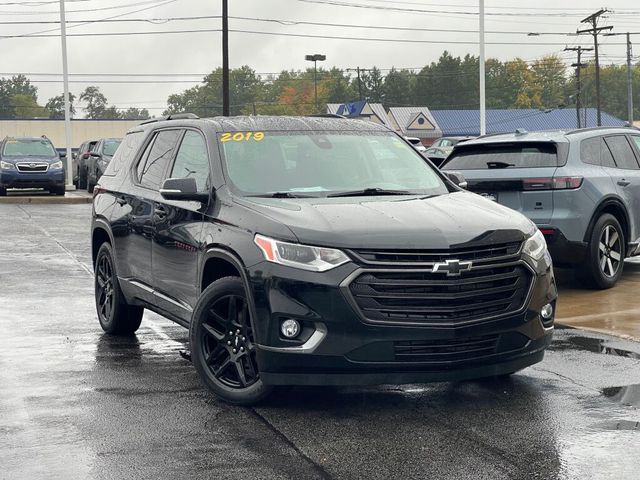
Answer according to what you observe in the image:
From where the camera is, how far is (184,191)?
6633 millimetres

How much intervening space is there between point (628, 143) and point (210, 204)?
6770 millimetres

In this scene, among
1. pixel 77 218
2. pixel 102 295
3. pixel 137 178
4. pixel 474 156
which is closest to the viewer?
pixel 137 178

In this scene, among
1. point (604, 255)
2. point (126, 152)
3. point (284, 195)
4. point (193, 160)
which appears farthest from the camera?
point (604, 255)

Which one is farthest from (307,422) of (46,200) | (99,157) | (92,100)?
(92,100)

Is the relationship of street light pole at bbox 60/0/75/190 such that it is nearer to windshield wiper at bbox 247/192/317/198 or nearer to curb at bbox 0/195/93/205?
curb at bbox 0/195/93/205

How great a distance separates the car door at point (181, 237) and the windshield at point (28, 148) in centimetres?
2323

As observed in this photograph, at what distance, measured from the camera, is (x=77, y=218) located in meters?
22.1

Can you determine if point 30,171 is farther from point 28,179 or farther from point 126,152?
point 126,152

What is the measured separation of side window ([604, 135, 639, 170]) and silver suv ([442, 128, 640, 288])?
2cm

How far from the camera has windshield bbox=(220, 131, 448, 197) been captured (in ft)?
22.3

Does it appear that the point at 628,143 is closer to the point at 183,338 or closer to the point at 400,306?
the point at 183,338

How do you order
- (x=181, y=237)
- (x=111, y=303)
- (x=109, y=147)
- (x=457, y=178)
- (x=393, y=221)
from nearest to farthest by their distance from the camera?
(x=393, y=221) → (x=181, y=237) → (x=457, y=178) → (x=111, y=303) → (x=109, y=147)

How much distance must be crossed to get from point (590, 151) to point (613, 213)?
28.6 inches

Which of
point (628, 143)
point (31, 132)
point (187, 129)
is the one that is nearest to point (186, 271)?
point (187, 129)
